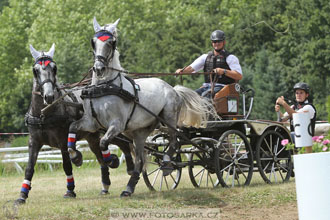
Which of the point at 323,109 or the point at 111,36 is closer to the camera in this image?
the point at 111,36

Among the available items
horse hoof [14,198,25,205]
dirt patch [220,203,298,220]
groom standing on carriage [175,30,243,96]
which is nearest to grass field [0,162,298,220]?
dirt patch [220,203,298,220]

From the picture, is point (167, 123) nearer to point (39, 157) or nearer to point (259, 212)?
point (259, 212)

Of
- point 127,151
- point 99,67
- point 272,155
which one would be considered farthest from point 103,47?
point 272,155

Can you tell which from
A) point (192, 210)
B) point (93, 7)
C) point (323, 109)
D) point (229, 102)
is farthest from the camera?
point (93, 7)

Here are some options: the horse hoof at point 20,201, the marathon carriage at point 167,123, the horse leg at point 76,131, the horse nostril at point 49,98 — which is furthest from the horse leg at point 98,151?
the horse hoof at point 20,201

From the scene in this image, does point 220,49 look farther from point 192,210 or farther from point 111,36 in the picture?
point 192,210

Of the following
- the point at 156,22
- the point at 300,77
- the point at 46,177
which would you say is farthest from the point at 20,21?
the point at 46,177

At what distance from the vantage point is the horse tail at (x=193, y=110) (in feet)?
33.0

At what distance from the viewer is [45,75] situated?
9.13m

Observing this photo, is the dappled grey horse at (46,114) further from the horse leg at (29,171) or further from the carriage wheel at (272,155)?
the carriage wheel at (272,155)

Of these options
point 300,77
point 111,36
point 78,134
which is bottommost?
point 78,134

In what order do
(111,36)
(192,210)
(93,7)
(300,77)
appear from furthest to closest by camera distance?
(93,7) < (300,77) < (111,36) < (192,210)

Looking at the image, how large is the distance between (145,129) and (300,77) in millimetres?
28555

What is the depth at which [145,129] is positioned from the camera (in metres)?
9.66
